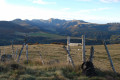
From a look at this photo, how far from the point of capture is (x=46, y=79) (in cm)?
728

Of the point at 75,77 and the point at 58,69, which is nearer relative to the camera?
the point at 75,77

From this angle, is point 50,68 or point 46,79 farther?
point 50,68

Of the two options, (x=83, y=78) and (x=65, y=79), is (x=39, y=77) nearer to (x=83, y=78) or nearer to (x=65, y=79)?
(x=65, y=79)

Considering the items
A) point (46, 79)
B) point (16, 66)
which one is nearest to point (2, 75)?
point (16, 66)

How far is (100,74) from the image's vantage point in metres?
8.23

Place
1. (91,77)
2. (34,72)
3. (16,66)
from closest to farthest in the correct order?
(91,77) < (34,72) < (16,66)

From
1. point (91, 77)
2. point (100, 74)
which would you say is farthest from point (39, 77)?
point (100, 74)

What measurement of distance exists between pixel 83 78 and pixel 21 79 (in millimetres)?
3031

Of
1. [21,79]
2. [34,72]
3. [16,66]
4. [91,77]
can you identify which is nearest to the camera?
[21,79]

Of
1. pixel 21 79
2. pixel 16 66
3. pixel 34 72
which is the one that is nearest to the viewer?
pixel 21 79

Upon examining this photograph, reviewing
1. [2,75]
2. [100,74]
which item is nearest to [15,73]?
[2,75]

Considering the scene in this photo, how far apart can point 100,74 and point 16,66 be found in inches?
192

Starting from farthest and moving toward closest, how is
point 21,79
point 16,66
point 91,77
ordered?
point 16,66, point 91,77, point 21,79

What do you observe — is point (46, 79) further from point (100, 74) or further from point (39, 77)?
point (100, 74)
